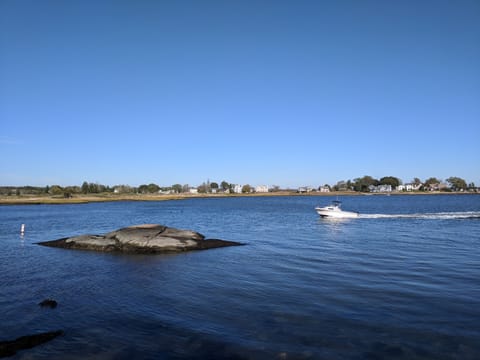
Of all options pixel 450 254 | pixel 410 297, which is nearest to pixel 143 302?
pixel 410 297

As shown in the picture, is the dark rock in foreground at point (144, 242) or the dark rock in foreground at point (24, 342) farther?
the dark rock in foreground at point (144, 242)

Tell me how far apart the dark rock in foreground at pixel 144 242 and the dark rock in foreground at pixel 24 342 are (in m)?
17.1

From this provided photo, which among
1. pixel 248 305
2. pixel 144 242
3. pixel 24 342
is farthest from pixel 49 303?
pixel 144 242

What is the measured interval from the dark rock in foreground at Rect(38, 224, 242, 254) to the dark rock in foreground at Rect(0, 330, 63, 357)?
17093 mm

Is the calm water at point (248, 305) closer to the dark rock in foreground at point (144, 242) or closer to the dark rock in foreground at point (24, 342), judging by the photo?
the dark rock in foreground at point (24, 342)

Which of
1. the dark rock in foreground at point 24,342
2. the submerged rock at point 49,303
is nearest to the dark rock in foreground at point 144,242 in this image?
the submerged rock at point 49,303

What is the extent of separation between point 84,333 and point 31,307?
4.26 m

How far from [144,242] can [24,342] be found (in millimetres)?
18624

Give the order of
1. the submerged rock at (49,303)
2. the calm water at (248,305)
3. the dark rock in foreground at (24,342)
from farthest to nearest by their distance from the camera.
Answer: the submerged rock at (49,303)
the calm water at (248,305)
the dark rock in foreground at (24,342)

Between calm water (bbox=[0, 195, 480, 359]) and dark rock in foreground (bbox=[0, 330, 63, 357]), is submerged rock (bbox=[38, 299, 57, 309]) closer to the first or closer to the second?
calm water (bbox=[0, 195, 480, 359])

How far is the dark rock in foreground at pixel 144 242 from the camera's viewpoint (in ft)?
95.5

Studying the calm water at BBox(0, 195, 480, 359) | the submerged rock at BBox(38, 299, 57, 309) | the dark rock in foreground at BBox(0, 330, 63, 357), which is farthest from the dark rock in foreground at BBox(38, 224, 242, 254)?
the dark rock in foreground at BBox(0, 330, 63, 357)

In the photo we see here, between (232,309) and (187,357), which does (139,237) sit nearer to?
(232,309)

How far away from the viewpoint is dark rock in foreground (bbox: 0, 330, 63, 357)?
1025 centimetres
